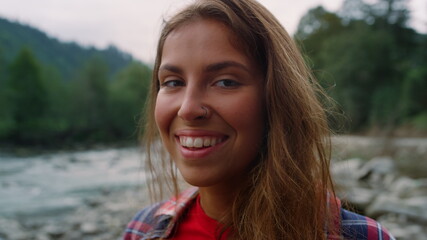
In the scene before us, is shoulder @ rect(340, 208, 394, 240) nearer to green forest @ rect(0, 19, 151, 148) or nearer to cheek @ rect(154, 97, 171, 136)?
cheek @ rect(154, 97, 171, 136)

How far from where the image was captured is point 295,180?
1.42m

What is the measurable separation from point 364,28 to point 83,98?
32.5 meters

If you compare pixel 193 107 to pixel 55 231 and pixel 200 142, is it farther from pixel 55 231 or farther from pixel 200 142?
pixel 55 231

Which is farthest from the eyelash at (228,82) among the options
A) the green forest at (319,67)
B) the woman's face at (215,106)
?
the green forest at (319,67)

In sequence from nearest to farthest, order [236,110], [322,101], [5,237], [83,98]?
1. [236,110]
2. [322,101]
3. [5,237]
4. [83,98]

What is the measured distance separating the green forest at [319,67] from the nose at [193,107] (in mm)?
15160

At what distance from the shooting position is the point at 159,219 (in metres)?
1.69

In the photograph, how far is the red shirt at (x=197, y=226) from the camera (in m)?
1.49

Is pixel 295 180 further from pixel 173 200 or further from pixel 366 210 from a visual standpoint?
pixel 366 210

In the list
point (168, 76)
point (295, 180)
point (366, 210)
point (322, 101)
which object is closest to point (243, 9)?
point (168, 76)

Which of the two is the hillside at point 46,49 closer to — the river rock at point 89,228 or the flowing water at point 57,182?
the flowing water at point 57,182

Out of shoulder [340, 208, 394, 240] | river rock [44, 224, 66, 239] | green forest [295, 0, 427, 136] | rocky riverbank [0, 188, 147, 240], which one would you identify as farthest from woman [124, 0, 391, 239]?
green forest [295, 0, 427, 136]

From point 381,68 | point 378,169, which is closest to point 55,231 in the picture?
point 378,169

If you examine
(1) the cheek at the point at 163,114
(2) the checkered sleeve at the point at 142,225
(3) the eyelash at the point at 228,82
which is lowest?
(2) the checkered sleeve at the point at 142,225
